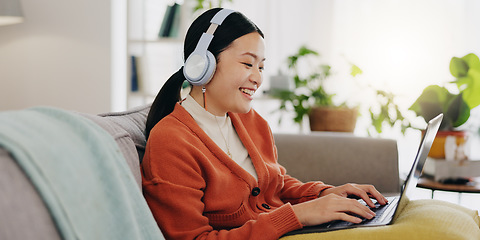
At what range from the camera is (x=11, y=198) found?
1.75ft

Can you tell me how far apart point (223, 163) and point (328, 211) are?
0.28 m

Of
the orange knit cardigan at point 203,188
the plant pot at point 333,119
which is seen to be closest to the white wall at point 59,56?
the plant pot at point 333,119

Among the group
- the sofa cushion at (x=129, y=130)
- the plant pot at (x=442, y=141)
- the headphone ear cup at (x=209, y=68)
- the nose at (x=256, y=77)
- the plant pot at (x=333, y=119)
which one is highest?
the headphone ear cup at (x=209, y=68)

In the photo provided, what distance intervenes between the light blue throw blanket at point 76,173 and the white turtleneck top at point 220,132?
44 centimetres

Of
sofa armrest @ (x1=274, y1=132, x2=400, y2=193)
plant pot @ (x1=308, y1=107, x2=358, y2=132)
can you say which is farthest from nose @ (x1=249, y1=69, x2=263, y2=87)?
plant pot @ (x1=308, y1=107, x2=358, y2=132)

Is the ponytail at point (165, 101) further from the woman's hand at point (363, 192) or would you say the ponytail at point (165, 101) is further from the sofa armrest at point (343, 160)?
the sofa armrest at point (343, 160)

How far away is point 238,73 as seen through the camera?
1.16 m

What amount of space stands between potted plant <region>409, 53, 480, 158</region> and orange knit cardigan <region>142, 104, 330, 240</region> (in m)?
0.91

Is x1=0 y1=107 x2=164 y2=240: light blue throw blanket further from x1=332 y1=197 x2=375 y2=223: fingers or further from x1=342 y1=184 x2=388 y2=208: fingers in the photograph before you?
x1=342 y1=184 x2=388 y2=208: fingers

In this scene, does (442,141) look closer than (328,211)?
No

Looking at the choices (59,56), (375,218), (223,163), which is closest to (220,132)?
(223,163)

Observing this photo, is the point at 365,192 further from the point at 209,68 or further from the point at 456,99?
the point at 456,99

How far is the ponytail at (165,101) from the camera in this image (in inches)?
48.4

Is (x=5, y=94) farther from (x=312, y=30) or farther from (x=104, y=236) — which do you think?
(x=104, y=236)
